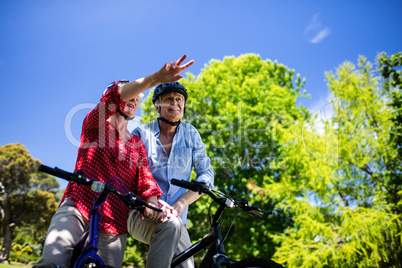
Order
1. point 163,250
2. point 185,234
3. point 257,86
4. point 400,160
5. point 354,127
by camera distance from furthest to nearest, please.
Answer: point 257,86, point 354,127, point 400,160, point 185,234, point 163,250

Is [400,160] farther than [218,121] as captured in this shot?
No

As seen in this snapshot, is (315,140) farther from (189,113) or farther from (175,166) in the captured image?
(175,166)

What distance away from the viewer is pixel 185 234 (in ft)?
8.98

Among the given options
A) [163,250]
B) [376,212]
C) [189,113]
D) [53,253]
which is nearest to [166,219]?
[163,250]

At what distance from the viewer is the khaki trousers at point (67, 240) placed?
168cm

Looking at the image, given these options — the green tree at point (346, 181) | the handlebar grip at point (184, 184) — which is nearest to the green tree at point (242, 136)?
the green tree at point (346, 181)

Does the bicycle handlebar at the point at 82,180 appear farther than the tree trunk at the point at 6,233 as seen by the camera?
No

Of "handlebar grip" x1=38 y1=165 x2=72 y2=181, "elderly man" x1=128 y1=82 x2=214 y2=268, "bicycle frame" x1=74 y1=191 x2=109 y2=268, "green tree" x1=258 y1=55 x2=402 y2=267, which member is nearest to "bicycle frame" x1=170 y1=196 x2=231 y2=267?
"elderly man" x1=128 y1=82 x2=214 y2=268

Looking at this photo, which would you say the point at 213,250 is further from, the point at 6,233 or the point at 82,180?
the point at 6,233

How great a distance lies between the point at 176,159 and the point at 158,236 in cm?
88

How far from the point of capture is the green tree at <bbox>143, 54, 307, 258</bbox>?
1252 cm

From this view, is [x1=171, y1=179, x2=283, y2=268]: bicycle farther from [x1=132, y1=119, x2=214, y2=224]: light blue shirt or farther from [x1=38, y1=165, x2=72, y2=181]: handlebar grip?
[x1=38, y1=165, x2=72, y2=181]: handlebar grip

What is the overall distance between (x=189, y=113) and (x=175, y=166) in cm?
1170

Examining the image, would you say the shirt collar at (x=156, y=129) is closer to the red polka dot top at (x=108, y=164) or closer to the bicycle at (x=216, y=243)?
the red polka dot top at (x=108, y=164)
